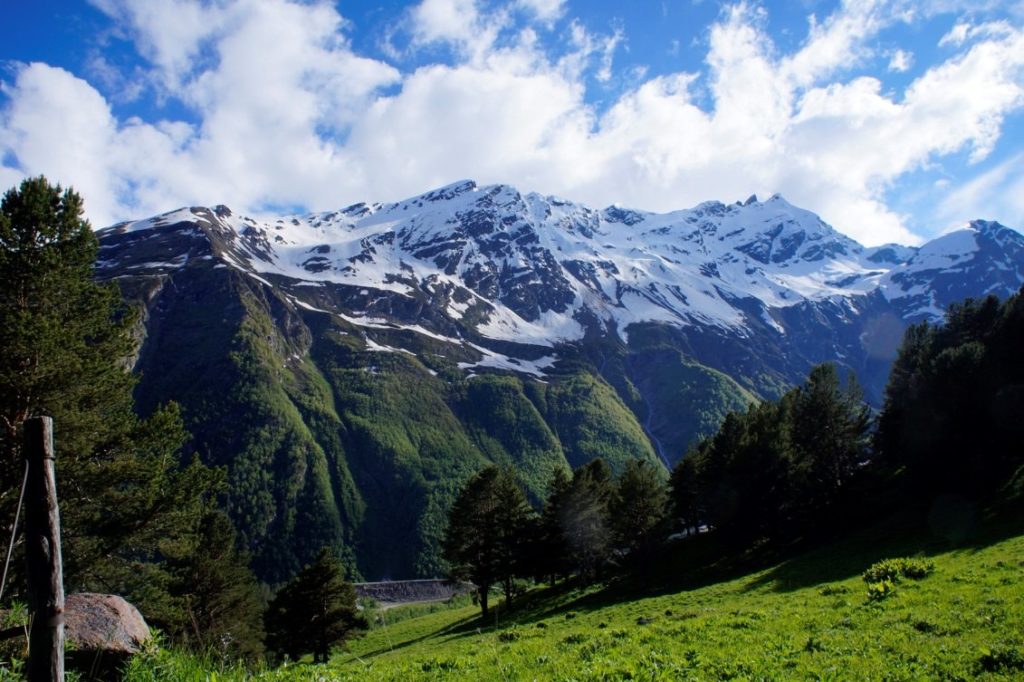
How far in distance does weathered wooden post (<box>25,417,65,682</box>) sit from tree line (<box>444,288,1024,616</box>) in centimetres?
4892

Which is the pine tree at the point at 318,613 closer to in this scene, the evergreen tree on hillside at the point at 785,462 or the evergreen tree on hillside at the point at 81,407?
the evergreen tree on hillside at the point at 81,407

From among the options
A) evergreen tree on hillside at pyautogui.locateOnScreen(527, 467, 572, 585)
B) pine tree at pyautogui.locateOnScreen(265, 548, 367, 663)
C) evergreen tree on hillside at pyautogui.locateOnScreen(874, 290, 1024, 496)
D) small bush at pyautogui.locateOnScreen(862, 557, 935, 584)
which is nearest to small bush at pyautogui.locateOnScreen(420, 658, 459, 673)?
small bush at pyautogui.locateOnScreen(862, 557, 935, 584)

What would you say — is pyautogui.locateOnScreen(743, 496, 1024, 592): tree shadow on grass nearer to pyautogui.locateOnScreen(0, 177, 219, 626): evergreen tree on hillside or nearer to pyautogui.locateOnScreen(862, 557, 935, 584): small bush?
pyautogui.locateOnScreen(862, 557, 935, 584): small bush

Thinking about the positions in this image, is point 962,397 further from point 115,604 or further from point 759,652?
point 115,604

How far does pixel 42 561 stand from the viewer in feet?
21.3

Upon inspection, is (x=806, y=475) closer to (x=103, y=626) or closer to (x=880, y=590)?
(x=880, y=590)

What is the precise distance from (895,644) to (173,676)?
607 inches

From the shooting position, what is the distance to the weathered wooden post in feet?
20.6

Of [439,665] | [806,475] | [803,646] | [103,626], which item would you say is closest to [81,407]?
[103,626]

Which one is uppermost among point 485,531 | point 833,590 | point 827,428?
point 827,428

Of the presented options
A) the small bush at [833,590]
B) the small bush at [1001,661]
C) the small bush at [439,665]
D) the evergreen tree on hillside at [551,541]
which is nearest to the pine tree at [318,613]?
the evergreen tree on hillside at [551,541]

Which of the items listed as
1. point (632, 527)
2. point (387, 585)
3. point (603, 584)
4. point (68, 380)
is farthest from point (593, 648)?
point (387, 585)

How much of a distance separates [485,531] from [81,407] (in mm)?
37780

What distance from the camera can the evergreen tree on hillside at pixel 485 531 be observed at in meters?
54.4
